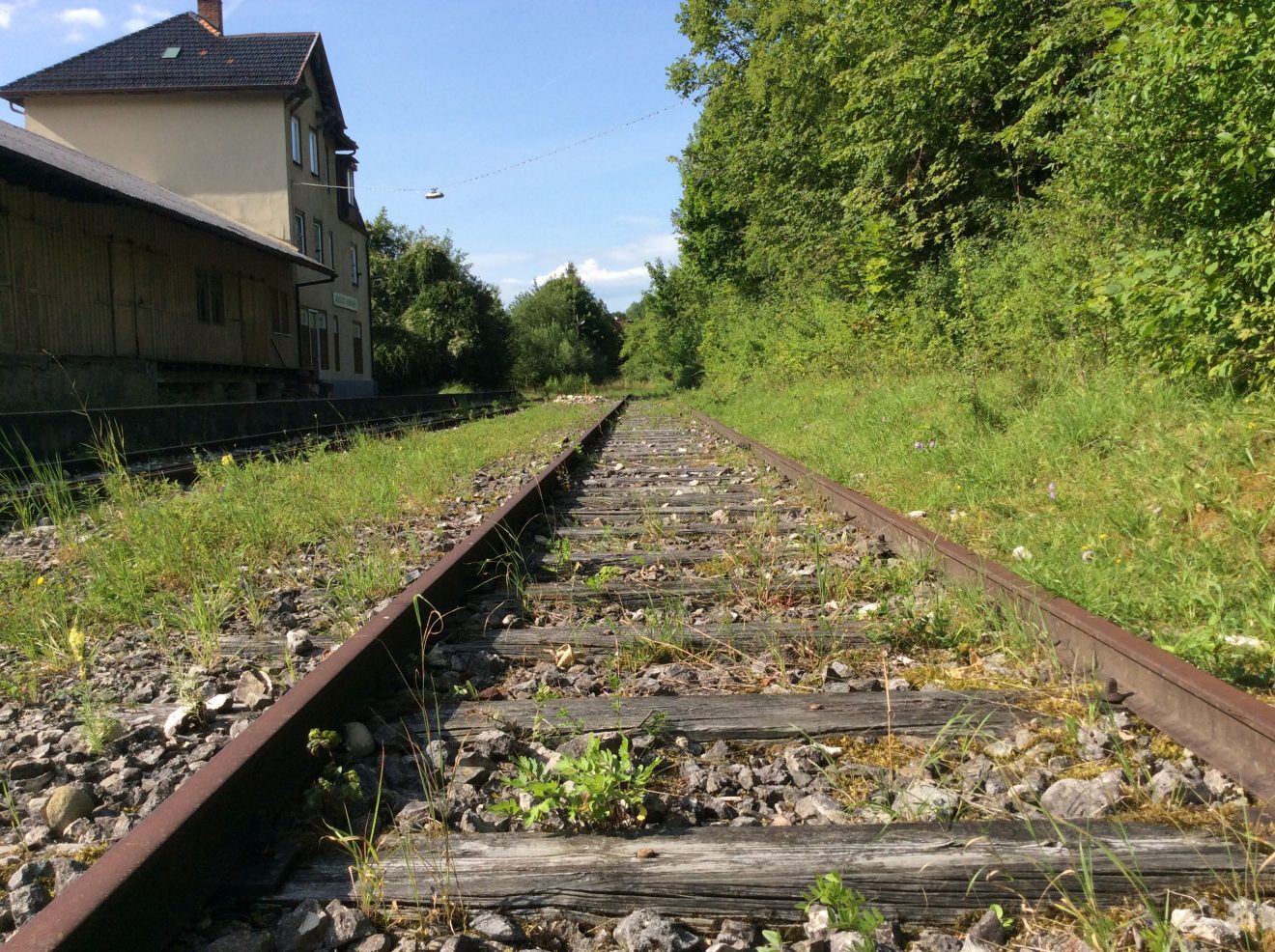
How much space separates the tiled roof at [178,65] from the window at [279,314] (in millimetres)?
6075

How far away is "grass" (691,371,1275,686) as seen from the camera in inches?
119

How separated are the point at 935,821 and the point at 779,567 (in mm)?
2328

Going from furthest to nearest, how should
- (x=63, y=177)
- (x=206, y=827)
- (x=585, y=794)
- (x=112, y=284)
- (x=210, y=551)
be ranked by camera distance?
(x=112, y=284) → (x=63, y=177) → (x=210, y=551) → (x=585, y=794) → (x=206, y=827)

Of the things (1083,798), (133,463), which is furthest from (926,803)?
(133,463)

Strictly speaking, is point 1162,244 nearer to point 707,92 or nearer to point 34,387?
point 34,387

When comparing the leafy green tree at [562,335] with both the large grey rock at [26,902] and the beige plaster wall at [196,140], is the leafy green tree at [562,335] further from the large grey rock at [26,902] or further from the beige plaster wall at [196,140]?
the large grey rock at [26,902]

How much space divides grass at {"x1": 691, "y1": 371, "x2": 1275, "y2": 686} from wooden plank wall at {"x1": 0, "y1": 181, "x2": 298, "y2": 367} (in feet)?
47.2

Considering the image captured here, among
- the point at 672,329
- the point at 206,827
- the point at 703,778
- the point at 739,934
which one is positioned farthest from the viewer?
the point at 672,329

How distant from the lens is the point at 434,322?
47250mm

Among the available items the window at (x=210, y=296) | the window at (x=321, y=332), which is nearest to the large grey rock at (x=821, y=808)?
the window at (x=210, y=296)

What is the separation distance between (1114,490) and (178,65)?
98.8ft

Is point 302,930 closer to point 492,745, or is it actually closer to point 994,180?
point 492,745

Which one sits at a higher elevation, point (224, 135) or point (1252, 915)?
point (224, 135)

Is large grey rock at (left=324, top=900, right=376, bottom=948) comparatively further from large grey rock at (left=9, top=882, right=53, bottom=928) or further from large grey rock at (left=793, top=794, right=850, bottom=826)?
large grey rock at (left=793, top=794, right=850, bottom=826)
